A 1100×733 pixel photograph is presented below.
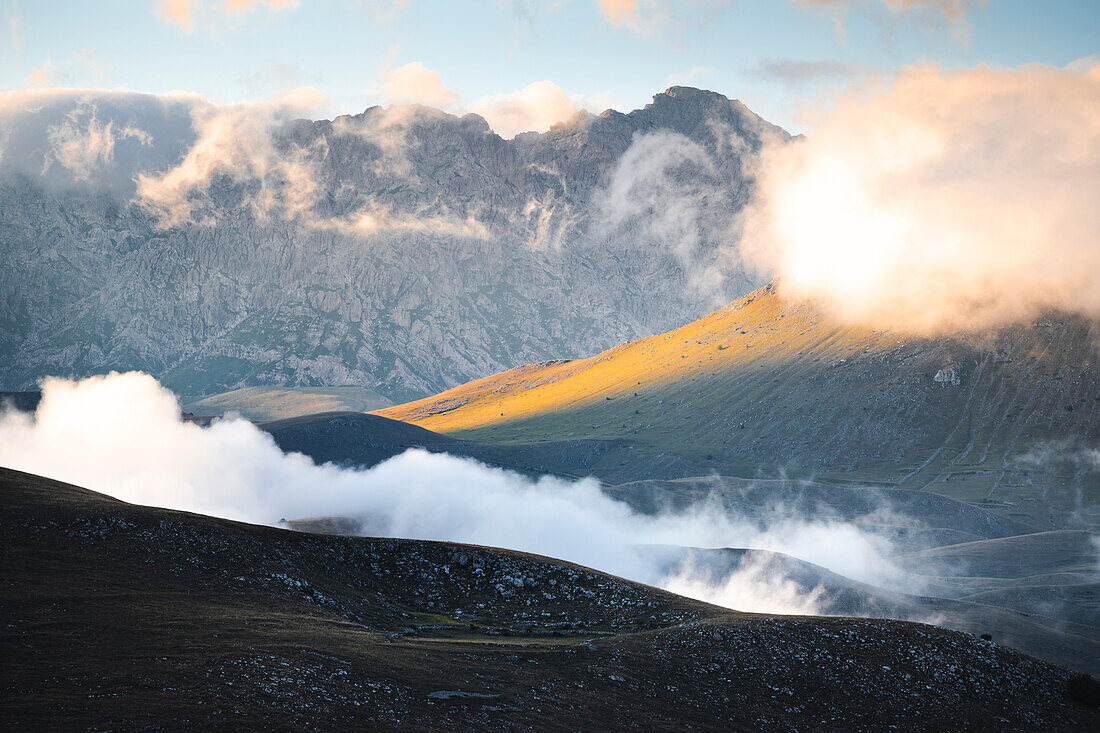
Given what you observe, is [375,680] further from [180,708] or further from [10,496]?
[10,496]

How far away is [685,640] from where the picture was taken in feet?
A: 277

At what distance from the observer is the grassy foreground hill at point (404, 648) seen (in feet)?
180

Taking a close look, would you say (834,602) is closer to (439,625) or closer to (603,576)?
(603,576)

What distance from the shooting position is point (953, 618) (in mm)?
183500

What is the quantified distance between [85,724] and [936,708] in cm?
6751

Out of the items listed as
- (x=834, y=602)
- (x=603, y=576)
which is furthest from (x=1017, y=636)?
(x=603, y=576)

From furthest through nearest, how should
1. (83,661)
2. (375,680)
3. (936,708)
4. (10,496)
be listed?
1. (10,496)
2. (936,708)
3. (375,680)
4. (83,661)

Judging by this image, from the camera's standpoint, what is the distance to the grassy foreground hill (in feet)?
180

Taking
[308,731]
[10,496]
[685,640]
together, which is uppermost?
[10,496]

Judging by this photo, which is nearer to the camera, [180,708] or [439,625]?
[180,708]

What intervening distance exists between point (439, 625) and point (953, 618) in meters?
137

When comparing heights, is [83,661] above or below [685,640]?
above

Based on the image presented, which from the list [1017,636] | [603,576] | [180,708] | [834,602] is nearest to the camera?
[180,708]

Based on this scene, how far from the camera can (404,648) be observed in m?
72.5
